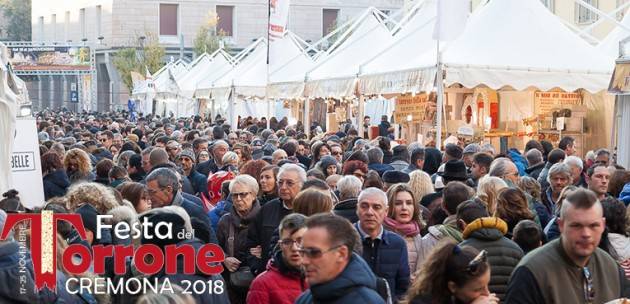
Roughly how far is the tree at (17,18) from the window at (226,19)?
33894 mm

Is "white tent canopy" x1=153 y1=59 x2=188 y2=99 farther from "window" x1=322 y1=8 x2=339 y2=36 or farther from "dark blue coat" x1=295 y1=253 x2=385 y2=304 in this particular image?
"dark blue coat" x1=295 y1=253 x2=385 y2=304

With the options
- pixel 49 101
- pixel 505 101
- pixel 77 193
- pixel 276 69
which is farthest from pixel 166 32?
pixel 77 193

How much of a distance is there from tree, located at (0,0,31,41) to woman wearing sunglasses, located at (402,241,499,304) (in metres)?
101

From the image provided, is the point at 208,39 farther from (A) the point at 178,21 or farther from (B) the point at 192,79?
(B) the point at 192,79

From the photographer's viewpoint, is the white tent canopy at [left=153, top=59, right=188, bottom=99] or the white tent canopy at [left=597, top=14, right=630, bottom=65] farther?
the white tent canopy at [left=153, top=59, right=188, bottom=99]

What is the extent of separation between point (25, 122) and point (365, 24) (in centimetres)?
1501

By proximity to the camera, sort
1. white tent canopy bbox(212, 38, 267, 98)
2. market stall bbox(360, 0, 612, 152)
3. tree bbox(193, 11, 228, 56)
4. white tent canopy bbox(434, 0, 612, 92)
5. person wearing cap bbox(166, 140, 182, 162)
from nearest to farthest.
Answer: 1. person wearing cap bbox(166, 140, 182, 162)
2. white tent canopy bbox(434, 0, 612, 92)
3. market stall bbox(360, 0, 612, 152)
4. white tent canopy bbox(212, 38, 267, 98)
5. tree bbox(193, 11, 228, 56)

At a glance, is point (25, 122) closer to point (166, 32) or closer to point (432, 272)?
point (432, 272)

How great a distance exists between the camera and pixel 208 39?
6581cm

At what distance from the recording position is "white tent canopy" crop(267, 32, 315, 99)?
82.8ft

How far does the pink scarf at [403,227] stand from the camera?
8.18 meters

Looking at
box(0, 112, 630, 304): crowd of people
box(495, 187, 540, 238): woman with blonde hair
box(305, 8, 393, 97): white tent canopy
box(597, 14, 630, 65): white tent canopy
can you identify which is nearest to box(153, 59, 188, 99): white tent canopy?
box(305, 8, 393, 97): white tent canopy

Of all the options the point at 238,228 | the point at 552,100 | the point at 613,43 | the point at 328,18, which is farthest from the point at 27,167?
the point at 328,18

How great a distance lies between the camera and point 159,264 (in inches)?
235
